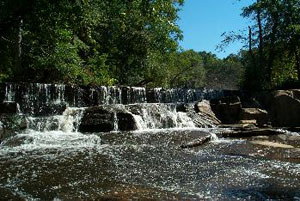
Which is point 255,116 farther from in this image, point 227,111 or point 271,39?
point 271,39

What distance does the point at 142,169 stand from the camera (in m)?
6.72

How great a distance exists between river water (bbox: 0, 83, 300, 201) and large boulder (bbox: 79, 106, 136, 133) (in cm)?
183

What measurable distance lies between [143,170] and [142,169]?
0.32ft

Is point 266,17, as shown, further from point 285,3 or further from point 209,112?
point 209,112

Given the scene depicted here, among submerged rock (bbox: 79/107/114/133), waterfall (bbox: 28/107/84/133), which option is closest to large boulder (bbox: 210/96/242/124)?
submerged rock (bbox: 79/107/114/133)

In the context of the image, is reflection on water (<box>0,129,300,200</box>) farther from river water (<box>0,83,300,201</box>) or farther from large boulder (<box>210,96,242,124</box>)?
large boulder (<box>210,96,242,124</box>)

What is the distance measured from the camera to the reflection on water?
505 cm

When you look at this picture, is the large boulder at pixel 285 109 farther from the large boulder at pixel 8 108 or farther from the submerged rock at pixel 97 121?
the large boulder at pixel 8 108

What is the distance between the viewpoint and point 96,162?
7406 millimetres

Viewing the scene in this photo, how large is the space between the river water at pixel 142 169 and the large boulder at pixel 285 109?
28.7 feet

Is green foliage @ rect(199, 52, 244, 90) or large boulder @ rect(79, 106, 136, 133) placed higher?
green foliage @ rect(199, 52, 244, 90)

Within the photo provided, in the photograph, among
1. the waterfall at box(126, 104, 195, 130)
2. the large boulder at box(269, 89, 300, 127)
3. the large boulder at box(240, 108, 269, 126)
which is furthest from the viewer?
the large boulder at box(269, 89, 300, 127)

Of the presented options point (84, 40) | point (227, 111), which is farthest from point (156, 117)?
point (84, 40)

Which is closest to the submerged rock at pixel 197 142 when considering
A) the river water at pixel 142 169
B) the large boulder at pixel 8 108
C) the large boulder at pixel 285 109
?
the river water at pixel 142 169
